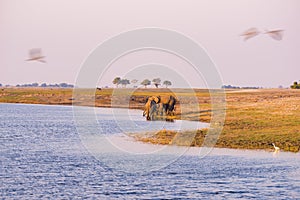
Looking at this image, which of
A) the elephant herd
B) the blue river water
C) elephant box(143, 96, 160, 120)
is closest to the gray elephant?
the elephant herd

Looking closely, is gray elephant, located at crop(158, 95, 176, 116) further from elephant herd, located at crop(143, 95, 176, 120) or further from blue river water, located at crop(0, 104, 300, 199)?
blue river water, located at crop(0, 104, 300, 199)

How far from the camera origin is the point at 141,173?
3094 centimetres

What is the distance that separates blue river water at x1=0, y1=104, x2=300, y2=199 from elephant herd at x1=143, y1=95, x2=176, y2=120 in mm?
23456

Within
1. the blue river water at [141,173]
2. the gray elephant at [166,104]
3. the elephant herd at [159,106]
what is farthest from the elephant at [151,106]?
the blue river water at [141,173]

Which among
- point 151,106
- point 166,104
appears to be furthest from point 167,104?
point 151,106

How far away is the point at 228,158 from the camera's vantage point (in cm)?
3534

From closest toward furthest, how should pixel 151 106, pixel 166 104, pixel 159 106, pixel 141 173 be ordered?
1. pixel 141 173
2. pixel 151 106
3. pixel 159 106
4. pixel 166 104

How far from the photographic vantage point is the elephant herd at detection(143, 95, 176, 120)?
67.7 metres

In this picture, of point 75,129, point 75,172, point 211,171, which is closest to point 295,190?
point 211,171

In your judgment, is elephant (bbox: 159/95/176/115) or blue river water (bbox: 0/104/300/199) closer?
blue river water (bbox: 0/104/300/199)

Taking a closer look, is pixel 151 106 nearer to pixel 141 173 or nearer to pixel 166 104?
pixel 166 104

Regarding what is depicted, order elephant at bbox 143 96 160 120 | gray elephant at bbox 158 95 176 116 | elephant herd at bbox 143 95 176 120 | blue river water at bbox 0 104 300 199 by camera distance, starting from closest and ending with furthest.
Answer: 1. blue river water at bbox 0 104 300 199
2. elephant at bbox 143 96 160 120
3. elephant herd at bbox 143 95 176 120
4. gray elephant at bbox 158 95 176 116

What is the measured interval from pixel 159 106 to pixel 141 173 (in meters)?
38.3

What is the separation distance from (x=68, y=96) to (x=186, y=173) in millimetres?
106250
